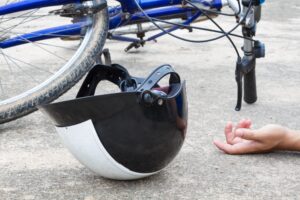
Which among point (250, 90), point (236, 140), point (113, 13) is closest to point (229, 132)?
point (236, 140)

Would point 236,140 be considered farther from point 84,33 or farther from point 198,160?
point 84,33

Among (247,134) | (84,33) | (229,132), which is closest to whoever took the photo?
(247,134)

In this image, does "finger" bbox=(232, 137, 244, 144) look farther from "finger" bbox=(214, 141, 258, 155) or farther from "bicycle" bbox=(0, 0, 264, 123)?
"bicycle" bbox=(0, 0, 264, 123)

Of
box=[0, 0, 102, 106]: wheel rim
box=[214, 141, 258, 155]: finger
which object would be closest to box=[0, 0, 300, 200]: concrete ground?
box=[214, 141, 258, 155]: finger

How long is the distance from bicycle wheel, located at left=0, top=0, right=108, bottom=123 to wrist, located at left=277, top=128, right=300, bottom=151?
30.6 inches

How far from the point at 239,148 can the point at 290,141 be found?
0.50 feet

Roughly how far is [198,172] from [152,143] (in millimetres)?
255

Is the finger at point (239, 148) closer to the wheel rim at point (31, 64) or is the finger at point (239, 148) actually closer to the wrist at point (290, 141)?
the wrist at point (290, 141)

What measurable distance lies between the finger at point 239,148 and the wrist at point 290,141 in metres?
0.08

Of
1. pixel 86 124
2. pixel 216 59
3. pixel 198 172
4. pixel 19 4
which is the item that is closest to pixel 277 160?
pixel 198 172

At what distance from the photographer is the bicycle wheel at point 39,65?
219cm

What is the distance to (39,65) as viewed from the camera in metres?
3.26

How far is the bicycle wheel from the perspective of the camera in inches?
86.3

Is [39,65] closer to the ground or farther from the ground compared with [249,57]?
closer to the ground
